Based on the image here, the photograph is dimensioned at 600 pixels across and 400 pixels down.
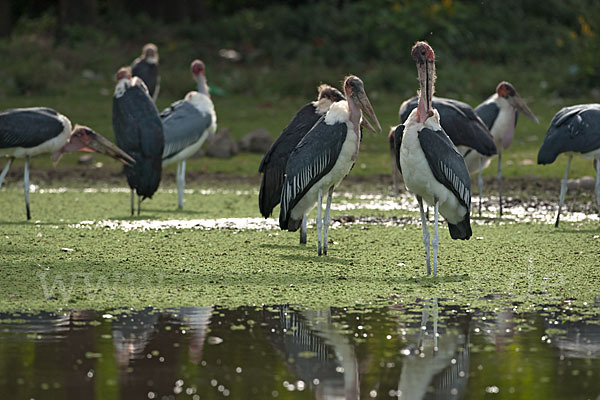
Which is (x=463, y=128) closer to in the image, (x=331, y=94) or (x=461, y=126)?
(x=461, y=126)

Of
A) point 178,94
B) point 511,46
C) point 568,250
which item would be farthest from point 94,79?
point 568,250

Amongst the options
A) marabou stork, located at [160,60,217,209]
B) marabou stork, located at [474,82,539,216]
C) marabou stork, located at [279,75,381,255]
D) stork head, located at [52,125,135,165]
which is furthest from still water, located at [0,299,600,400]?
marabou stork, located at [160,60,217,209]

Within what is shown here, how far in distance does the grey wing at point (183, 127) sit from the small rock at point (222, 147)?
3.50 m

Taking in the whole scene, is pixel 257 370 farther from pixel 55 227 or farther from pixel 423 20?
pixel 423 20

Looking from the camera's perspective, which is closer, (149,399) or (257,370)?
(149,399)

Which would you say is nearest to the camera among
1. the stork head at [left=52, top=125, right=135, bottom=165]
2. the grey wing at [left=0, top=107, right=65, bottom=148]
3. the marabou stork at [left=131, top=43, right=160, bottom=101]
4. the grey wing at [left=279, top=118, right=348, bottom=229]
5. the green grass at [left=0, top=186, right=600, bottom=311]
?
the green grass at [left=0, top=186, right=600, bottom=311]

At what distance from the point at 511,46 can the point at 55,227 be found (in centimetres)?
1502

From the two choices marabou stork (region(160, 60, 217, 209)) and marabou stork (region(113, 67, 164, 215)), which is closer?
marabou stork (region(113, 67, 164, 215))

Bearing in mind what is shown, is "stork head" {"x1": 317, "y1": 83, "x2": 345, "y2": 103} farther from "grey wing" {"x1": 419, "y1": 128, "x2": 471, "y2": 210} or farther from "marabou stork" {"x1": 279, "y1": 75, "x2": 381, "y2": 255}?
"grey wing" {"x1": 419, "y1": 128, "x2": 471, "y2": 210}

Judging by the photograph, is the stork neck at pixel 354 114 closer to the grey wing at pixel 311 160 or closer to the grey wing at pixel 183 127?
the grey wing at pixel 311 160

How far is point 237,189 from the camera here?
13.7 m

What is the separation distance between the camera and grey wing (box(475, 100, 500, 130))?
11.9 metres

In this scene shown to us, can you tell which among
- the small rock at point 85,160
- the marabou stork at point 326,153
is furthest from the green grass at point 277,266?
the small rock at point 85,160

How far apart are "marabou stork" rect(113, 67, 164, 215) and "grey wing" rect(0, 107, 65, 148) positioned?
0.65 metres
